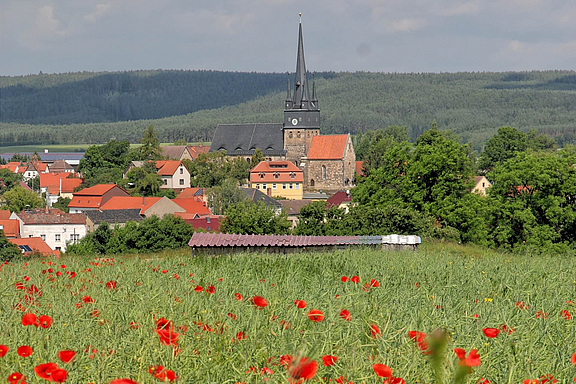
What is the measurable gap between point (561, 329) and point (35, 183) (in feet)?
396

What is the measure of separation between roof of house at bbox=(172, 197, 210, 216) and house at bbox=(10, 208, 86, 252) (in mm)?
9569

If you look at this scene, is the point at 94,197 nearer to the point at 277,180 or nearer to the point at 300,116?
the point at 277,180

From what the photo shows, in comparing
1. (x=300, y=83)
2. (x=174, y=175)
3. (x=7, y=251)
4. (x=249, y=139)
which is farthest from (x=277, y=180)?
(x=7, y=251)

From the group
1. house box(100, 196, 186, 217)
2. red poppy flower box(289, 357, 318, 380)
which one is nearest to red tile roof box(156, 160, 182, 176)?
house box(100, 196, 186, 217)

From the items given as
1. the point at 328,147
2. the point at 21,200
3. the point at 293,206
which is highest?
the point at 328,147

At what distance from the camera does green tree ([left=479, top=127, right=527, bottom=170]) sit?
83.6 metres

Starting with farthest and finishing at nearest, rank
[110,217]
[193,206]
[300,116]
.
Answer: [300,116], [193,206], [110,217]

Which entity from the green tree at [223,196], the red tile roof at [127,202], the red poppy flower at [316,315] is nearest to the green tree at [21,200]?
the red tile roof at [127,202]

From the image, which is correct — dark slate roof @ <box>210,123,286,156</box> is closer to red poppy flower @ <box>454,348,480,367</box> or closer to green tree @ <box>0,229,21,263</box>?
green tree @ <box>0,229,21,263</box>

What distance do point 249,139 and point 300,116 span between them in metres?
12.5

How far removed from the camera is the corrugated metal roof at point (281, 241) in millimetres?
13297

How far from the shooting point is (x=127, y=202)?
7494cm

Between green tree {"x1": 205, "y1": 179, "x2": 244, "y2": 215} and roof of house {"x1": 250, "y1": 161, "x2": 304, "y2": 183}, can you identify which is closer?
green tree {"x1": 205, "y1": 179, "x2": 244, "y2": 215}

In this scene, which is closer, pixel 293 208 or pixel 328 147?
pixel 293 208
